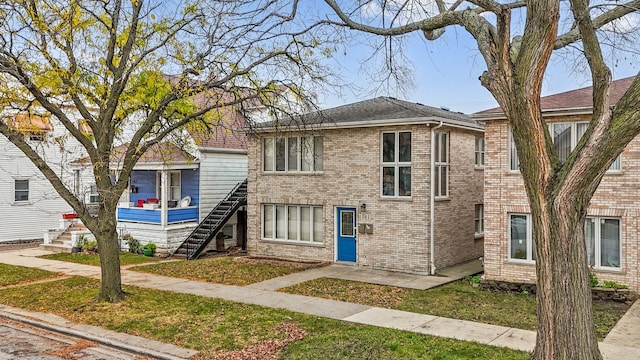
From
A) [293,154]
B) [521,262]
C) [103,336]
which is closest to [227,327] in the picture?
[103,336]

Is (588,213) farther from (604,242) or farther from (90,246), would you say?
(90,246)

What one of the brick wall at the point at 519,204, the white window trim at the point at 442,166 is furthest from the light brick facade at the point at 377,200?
the brick wall at the point at 519,204

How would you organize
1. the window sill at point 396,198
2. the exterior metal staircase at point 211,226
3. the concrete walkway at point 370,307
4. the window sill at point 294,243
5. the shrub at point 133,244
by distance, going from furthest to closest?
1. the shrub at point 133,244
2. the exterior metal staircase at point 211,226
3. the window sill at point 294,243
4. the window sill at point 396,198
5. the concrete walkway at point 370,307

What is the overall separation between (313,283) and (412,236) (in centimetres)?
374

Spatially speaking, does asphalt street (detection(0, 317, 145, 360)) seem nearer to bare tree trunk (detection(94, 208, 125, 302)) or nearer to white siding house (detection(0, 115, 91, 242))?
bare tree trunk (detection(94, 208, 125, 302))

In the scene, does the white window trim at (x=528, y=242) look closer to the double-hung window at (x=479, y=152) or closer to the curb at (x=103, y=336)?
the double-hung window at (x=479, y=152)

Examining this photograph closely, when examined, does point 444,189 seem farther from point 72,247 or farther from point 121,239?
point 72,247

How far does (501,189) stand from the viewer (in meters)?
14.0

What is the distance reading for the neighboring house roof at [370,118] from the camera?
15959mm

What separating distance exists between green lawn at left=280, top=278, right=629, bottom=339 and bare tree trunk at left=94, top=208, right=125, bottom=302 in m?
4.17

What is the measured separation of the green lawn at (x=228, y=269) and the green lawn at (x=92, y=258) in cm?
140

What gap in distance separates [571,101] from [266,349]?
10.2 metres

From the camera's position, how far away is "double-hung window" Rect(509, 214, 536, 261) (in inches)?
538

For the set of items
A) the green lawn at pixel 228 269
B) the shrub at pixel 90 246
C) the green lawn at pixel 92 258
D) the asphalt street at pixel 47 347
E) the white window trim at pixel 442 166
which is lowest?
the asphalt street at pixel 47 347
